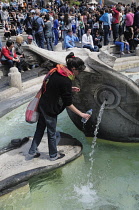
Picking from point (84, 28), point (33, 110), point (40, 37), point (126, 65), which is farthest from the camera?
point (84, 28)

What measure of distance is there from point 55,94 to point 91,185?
1367mm

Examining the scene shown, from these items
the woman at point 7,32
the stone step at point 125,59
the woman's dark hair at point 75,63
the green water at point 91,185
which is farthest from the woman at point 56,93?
the woman at point 7,32

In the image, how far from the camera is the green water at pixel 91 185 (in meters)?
3.75

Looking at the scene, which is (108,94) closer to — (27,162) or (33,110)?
(33,110)

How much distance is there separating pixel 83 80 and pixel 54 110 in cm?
97

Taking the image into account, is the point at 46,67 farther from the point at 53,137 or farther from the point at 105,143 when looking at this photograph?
the point at 105,143

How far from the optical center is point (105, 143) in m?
5.23

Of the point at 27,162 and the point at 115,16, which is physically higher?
the point at 115,16

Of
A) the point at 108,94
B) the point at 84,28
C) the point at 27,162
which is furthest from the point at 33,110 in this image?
the point at 84,28

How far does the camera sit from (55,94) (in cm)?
402

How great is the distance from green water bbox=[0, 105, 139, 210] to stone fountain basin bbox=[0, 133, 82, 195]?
0.40 ft

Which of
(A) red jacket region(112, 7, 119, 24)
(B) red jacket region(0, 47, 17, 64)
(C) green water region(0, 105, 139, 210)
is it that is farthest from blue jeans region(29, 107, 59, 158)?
(A) red jacket region(112, 7, 119, 24)

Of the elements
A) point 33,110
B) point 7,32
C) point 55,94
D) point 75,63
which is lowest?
point 33,110

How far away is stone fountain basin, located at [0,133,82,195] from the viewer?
397cm
